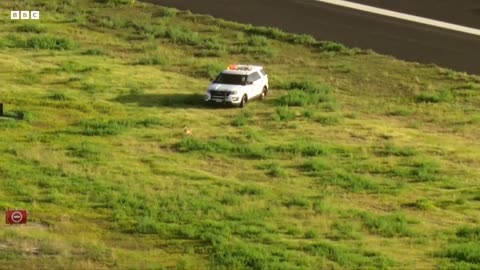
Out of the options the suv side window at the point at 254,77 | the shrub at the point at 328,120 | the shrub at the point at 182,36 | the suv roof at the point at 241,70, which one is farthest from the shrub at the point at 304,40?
the shrub at the point at 328,120

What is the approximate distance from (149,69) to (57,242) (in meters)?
26.1

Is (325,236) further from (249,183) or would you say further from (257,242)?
(249,183)

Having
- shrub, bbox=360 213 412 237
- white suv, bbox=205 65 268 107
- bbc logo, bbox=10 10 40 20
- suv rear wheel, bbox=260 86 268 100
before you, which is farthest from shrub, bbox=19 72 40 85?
shrub, bbox=360 213 412 237

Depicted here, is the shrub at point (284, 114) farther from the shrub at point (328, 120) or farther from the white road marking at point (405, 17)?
the white road marking at point (405, 17)

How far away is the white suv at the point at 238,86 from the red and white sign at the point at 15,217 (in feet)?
60.8

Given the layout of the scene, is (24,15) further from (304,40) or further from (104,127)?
(104,127)

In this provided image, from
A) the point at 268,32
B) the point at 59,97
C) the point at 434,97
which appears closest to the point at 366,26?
the point at 268,32

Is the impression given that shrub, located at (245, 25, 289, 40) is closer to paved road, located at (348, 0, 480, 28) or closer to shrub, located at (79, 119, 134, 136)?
paved road, located at (348, 0, 480, 28)

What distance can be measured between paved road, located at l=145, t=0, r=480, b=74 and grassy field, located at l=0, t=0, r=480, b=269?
2.13m

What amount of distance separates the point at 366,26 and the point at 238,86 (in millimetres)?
18240

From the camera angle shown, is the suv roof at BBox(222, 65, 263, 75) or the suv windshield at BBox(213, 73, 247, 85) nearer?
the suv windshield at BBox(213, 73, 247, 85)

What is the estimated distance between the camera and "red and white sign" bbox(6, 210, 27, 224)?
1017 inches

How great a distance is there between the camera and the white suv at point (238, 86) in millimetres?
43812

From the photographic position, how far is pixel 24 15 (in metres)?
63.0
